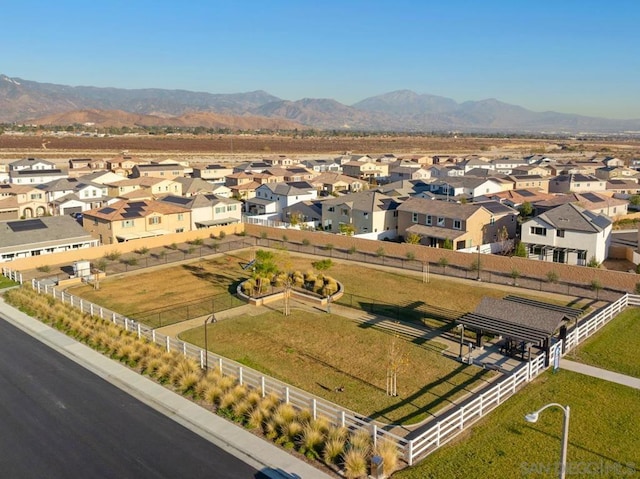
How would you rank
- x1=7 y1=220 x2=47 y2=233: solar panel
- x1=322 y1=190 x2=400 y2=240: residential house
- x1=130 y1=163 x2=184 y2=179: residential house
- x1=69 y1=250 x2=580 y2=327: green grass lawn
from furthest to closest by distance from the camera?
Result: x1=130 y1=163 x2=184 y2=179: residential house < x1=322 y1=190 x2=400 y2=240: residential house < x1=7 y1=220 x2=47 y2=233: solar panel < x1=69 y1=250 x2=580 y2=327: green grass lawn

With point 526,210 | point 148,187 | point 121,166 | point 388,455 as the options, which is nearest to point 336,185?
point 148,187

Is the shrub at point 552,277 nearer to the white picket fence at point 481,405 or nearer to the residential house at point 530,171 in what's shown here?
the white picket fence at point 481,405

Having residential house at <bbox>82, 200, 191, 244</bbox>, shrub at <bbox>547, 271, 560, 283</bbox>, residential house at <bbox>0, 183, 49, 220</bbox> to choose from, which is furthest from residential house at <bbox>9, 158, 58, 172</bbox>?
shrub at <bbox>547, 271, 560, 283</bbox>

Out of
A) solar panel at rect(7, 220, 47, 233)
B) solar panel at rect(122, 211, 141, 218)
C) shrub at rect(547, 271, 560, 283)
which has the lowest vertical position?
shrub at rect(547, 271, 560, 283)

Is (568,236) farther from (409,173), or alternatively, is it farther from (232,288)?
(409,173)

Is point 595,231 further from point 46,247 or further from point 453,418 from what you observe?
point 46,247

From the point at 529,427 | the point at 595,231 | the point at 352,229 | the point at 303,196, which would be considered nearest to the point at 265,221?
the point at 303,196

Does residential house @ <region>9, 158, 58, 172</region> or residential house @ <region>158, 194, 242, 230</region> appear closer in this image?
residential house @ <region>158, 194, 242, 230</region>

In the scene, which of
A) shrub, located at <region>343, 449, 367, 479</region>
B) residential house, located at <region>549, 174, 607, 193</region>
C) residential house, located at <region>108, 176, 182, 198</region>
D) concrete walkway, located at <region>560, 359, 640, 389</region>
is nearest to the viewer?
shrub, located at <region>343, 449, 367, 479</region>

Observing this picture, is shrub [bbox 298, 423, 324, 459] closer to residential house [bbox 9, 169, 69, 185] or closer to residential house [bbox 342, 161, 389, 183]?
residential house [bbox 9, 169, 69, 185]
